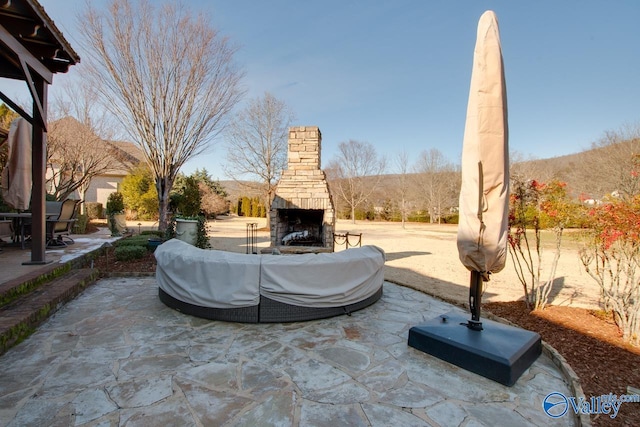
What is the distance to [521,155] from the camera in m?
27.3

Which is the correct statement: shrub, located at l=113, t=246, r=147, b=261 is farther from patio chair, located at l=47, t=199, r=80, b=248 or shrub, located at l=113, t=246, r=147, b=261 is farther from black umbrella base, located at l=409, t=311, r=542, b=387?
black umbrella base, located at l=409, t=311, r=542, b=387

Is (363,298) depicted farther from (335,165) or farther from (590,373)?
(335,165)

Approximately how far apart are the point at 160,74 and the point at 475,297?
898 cm

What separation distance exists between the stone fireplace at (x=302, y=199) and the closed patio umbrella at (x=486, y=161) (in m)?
5.15

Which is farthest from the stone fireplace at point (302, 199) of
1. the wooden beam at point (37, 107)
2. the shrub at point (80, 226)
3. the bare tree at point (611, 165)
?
the bare tree at point (611, 165)

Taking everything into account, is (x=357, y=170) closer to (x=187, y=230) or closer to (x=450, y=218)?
(x=450, y=218)

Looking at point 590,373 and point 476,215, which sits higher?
point 476,215

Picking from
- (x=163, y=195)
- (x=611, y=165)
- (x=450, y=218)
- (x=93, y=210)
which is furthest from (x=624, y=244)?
(x=450, y=218)

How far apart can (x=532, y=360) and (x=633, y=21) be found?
602cm

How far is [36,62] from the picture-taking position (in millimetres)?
4234

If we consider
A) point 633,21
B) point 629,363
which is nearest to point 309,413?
point 629,363

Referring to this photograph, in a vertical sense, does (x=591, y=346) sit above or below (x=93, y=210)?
below

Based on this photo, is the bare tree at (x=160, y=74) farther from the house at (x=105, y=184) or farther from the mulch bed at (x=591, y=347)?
the house at (x=105, y=184)

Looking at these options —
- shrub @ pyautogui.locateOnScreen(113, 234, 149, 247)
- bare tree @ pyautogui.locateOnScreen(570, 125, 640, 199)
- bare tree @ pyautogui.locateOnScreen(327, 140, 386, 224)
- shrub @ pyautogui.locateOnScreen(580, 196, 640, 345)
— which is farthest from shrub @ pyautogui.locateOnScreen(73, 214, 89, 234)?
bare tree @ pyautogui.locateOnScreen(570, 125, 640, 199)
